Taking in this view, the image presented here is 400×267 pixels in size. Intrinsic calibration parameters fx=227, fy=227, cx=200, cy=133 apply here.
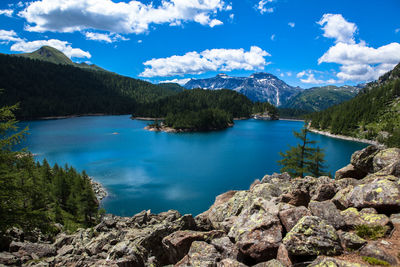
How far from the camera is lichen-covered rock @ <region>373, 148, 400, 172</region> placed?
40.3 ft

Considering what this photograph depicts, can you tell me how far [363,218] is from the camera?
25.7 feet

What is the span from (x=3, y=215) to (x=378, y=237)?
52.1 feet

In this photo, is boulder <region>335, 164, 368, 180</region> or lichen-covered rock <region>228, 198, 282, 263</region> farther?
boulder <region>335, 164, 368, 180</region>

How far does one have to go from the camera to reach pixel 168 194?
42.8m

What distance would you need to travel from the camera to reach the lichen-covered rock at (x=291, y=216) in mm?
8062

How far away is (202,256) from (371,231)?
222 inches

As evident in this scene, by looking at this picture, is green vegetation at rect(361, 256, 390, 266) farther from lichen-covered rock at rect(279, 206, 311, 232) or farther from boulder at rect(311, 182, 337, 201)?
boulder at rect(311, 182, 337, 201)

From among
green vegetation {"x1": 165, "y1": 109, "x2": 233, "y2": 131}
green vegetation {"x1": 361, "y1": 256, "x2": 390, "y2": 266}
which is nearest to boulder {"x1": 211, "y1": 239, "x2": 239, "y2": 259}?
green vegetation {"x1": 361, "y1": 256, "x2": 390, "y2": 266}

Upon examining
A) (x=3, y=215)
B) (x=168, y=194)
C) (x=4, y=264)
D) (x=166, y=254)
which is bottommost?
(x=168, y=194)

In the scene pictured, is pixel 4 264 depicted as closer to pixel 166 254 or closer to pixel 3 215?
pixel 3 215

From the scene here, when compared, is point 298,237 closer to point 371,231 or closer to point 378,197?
point 371,231

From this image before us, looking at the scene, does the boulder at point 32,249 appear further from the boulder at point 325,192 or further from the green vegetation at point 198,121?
the green vegetation at point 198,121

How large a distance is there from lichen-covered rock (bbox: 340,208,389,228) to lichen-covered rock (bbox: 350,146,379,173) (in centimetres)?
665

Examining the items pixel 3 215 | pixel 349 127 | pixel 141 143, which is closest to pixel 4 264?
pixel 3 215
